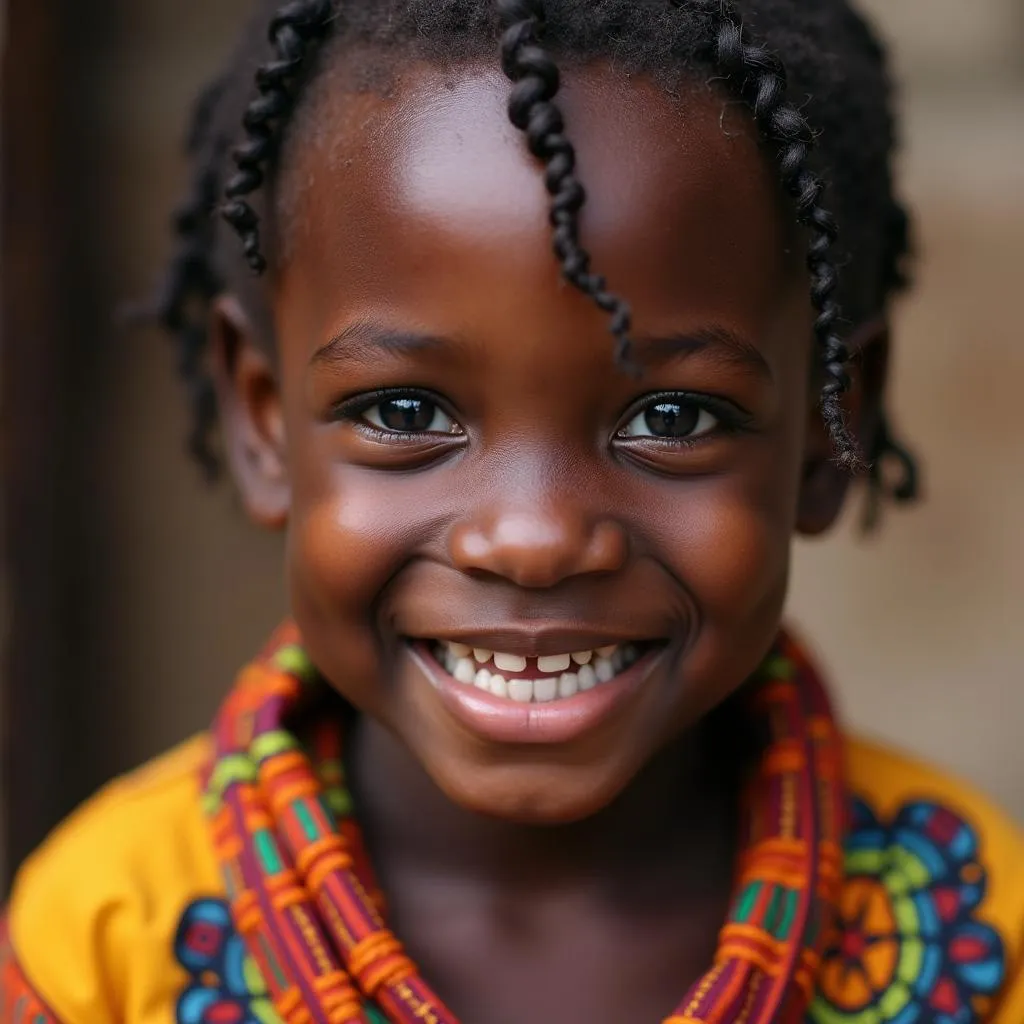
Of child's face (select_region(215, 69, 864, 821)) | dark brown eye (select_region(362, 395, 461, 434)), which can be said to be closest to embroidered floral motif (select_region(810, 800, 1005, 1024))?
child's face (select_region(215, 69, 864, 821))

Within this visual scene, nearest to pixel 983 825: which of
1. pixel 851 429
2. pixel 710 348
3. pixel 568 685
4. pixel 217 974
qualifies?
pixel 851 429

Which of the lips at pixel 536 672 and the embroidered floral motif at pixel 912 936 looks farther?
the embroidered floral motif at pixel 912 936

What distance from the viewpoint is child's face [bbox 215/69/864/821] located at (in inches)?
44.5

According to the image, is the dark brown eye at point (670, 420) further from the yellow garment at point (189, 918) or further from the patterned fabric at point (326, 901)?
the yellow garment at point (189, 918)

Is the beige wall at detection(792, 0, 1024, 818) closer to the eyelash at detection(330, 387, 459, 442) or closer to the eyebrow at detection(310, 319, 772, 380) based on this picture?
the eyebrow at detection(310, 319, 772, 380)

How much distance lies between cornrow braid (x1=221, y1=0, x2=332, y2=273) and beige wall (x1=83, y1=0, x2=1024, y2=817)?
1020mm

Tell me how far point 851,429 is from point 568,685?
382 millimetres

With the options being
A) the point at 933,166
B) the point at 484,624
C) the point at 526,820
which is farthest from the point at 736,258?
the point at 933,166

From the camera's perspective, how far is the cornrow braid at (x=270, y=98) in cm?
123

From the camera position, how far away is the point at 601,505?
1.16 metres

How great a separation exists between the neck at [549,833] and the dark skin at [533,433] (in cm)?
6

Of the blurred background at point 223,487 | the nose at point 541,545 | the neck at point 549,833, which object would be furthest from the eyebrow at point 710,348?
the blurred background at point 223,487

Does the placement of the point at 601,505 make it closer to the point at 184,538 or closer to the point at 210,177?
the point at 210,177

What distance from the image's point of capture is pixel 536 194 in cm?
111
